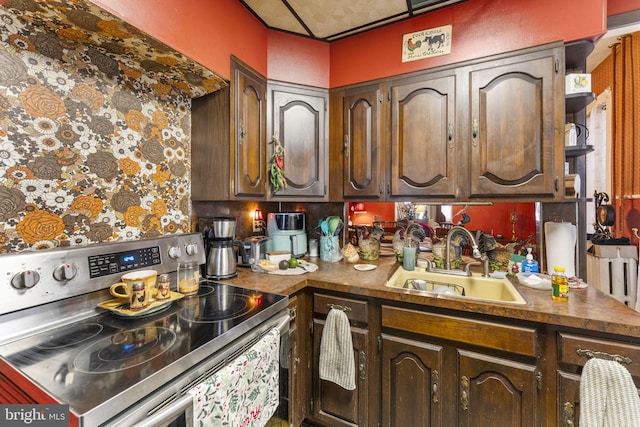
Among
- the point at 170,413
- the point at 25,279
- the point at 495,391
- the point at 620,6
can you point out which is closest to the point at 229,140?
the point at 25,279

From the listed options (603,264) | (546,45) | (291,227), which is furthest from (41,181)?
(603,264)

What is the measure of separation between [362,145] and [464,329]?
1199 millimetres

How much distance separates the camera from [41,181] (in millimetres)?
1044

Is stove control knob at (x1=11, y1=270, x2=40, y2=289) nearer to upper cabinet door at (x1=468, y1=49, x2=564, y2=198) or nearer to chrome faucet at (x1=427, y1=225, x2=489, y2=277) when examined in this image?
chrome faucet at (x1=427, y1=225, x2=489, y2=277)

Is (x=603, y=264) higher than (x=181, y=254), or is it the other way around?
(x=181, y=254)

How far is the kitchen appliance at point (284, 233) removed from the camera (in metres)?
1.97

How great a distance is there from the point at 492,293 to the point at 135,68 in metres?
2.17

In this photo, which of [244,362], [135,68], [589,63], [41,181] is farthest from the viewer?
[589,63]

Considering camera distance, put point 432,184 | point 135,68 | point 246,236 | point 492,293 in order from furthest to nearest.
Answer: point 246,236 < point 432,184 < point 492,293 < point 135,68

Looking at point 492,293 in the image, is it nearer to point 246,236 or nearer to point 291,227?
point 291,227

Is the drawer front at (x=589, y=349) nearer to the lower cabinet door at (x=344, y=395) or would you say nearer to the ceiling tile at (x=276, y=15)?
the lower cabinet door at (x=344, y=395)

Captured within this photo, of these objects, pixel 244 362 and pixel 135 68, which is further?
pixel 135 68

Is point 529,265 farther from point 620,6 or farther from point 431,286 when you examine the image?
point 620,6

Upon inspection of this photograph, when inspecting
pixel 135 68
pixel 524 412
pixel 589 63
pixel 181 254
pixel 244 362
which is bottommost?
pixel 524 412
